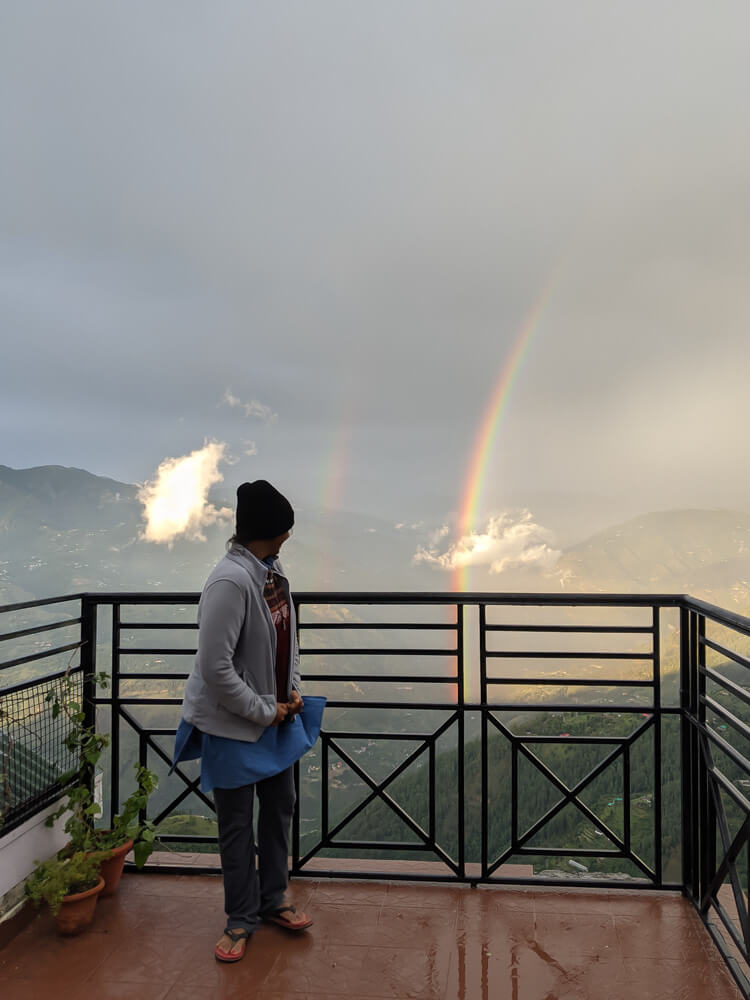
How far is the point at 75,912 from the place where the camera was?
2.28 m

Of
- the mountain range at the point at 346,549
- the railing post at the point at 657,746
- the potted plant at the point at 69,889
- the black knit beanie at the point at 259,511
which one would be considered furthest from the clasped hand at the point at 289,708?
the mountain range at the point at 346,549

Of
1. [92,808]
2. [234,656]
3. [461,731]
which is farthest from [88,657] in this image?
[461,731]

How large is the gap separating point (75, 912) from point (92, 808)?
1.31ft

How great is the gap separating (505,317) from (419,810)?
16.7 m

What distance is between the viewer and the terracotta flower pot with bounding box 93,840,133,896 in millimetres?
2504

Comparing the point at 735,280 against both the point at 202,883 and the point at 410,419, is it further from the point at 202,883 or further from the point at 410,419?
the point at 202,883

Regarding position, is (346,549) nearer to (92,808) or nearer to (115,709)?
(115,709)

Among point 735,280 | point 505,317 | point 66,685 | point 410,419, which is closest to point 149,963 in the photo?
A: point 66,685

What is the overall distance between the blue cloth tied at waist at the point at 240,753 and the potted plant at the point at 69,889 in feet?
2.13

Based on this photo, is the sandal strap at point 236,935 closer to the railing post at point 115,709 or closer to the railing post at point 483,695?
the railing post at point 115,709

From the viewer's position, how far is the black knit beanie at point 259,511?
2.07 m

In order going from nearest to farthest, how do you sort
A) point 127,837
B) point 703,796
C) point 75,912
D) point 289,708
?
point 289,708
point 75,912
point 703,796
point 127,837

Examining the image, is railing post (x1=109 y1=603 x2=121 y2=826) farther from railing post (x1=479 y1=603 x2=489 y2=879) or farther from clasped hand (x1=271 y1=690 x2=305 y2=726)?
railing post (x1=479 y1=603 x2=489 y2=879)

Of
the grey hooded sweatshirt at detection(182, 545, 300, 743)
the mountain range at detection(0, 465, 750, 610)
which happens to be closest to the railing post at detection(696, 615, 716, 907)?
the grey hooded sweatshirt at detection(182, 545, 300, 743)
